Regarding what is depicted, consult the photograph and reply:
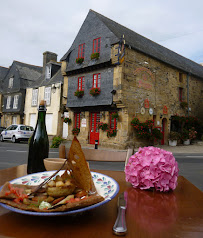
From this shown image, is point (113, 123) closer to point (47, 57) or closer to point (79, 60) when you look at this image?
point (79, 60)

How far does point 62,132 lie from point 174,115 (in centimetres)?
960

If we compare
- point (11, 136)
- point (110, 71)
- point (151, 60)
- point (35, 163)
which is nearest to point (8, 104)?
point (11, 136)

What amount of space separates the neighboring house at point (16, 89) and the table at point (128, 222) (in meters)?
22.6

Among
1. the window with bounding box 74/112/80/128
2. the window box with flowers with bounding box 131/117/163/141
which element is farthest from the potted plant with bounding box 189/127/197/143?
the window with bounding box 74/112/80/128

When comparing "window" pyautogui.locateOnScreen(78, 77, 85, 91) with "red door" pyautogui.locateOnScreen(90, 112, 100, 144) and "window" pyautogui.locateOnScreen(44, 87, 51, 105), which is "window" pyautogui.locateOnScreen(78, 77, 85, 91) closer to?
"red door" pyautogui.locateOnScreen(90, 112, 100, 144)

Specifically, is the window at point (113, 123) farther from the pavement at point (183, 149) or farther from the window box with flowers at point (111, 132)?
the pavement at point (183, 149)

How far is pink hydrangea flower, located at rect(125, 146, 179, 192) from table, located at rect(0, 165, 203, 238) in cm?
17

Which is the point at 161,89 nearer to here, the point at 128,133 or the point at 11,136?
the point at 128,133

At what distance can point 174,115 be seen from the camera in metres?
16.3

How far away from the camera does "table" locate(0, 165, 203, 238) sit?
26.2 inches

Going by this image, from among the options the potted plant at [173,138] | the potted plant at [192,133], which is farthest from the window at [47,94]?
the potted plant at [192,133]

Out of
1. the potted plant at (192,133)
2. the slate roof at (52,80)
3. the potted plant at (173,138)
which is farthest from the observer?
the slate roof at (52,80)

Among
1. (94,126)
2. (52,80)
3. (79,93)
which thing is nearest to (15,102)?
(52,80)

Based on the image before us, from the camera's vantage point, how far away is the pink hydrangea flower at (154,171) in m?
1.18
